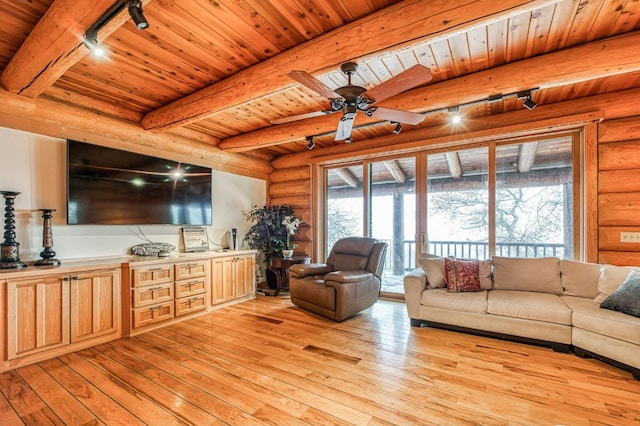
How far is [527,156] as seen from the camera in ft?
13.3

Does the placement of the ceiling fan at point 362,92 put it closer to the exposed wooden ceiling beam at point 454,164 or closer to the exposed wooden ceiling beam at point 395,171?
the exposed wooden ceiling beam at point 454,164

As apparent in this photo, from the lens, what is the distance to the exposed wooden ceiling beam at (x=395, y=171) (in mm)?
4980

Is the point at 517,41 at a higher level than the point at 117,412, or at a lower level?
higher

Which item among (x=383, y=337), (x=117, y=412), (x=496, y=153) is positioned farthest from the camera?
(x=496, y=153)

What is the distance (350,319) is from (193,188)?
2.98m

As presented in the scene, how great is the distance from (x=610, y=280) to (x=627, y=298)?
0.31 metres

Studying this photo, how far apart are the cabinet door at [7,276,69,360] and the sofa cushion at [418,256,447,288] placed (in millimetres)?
3882

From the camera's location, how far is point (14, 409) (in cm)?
201

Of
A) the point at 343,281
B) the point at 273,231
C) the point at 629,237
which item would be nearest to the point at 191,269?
the point at 273,231

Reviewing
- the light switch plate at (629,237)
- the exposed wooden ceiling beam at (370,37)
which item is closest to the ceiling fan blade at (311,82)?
the exposed wooden ceiling beam at (370,37)

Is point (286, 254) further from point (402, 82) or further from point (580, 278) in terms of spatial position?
point (580, 278)

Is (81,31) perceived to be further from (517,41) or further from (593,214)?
(593,214)

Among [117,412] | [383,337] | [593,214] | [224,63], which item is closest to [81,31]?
[224,63]

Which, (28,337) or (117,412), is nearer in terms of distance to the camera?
(117,412)
